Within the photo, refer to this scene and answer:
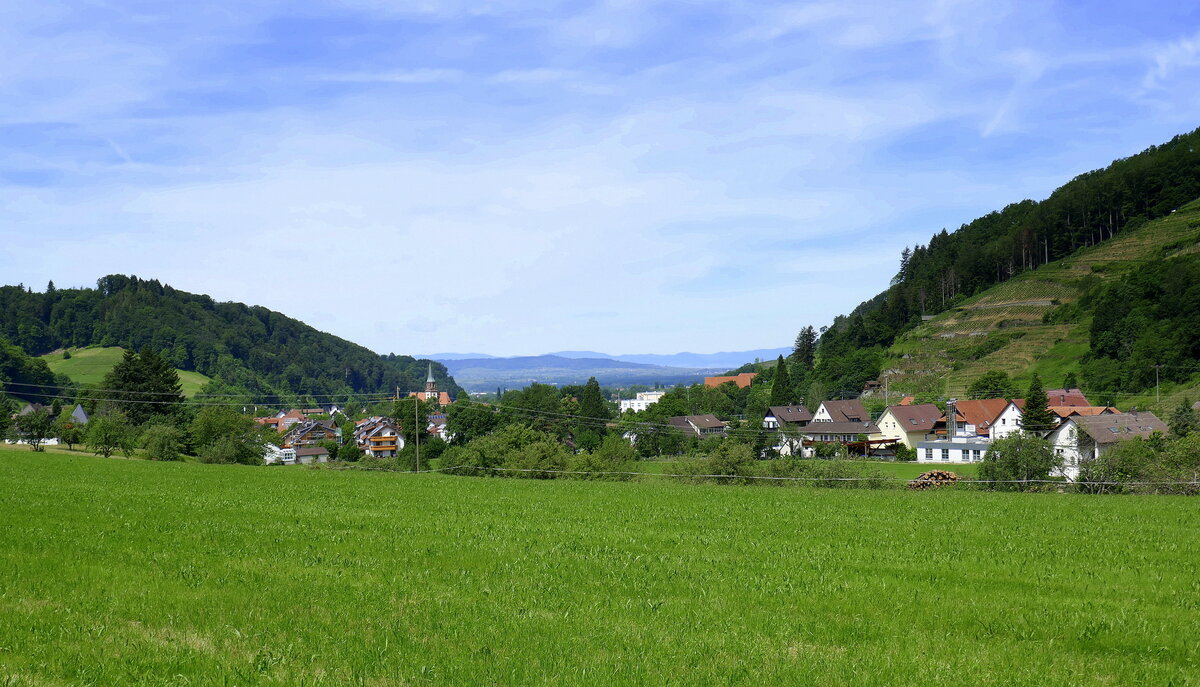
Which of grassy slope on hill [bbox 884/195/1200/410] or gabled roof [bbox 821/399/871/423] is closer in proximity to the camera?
gabled roof [bbox 821/399/871/423]

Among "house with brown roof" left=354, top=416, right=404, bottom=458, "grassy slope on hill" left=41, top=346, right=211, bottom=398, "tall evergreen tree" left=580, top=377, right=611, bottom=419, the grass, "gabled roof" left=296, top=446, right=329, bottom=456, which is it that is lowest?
"gabled roof" left=296, top=446, right=329, bottom=456

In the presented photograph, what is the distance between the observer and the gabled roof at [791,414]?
13712 cm

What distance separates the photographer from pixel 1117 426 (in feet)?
217

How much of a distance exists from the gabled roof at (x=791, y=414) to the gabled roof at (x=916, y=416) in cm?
2499

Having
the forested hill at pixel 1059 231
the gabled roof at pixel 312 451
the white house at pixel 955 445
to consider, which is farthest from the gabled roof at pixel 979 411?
the gabled roof at pixel 312 451

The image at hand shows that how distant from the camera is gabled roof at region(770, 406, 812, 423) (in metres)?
137

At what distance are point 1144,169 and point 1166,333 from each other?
101 meters

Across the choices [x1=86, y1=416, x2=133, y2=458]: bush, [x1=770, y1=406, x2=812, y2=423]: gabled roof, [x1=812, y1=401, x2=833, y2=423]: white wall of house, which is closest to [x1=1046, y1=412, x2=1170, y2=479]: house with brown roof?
[x1=812, y1=401, x2=833, y2=423]: white wall of house

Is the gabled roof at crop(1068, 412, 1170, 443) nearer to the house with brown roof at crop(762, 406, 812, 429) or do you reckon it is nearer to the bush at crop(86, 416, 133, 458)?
the house with brown roof at crop(762, 406, 812, 429)

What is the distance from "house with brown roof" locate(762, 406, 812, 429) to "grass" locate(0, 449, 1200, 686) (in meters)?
117

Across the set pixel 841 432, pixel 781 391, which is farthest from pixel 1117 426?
pixel 781 391

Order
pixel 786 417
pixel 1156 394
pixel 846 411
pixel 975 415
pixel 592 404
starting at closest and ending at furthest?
pixel 1156 394
pixel 975 415
pixel 592 404
pixel 846 411
pixel 786 417

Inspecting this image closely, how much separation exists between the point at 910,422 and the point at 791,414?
2986cm

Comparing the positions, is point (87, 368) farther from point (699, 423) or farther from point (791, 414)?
point (791, 414)
